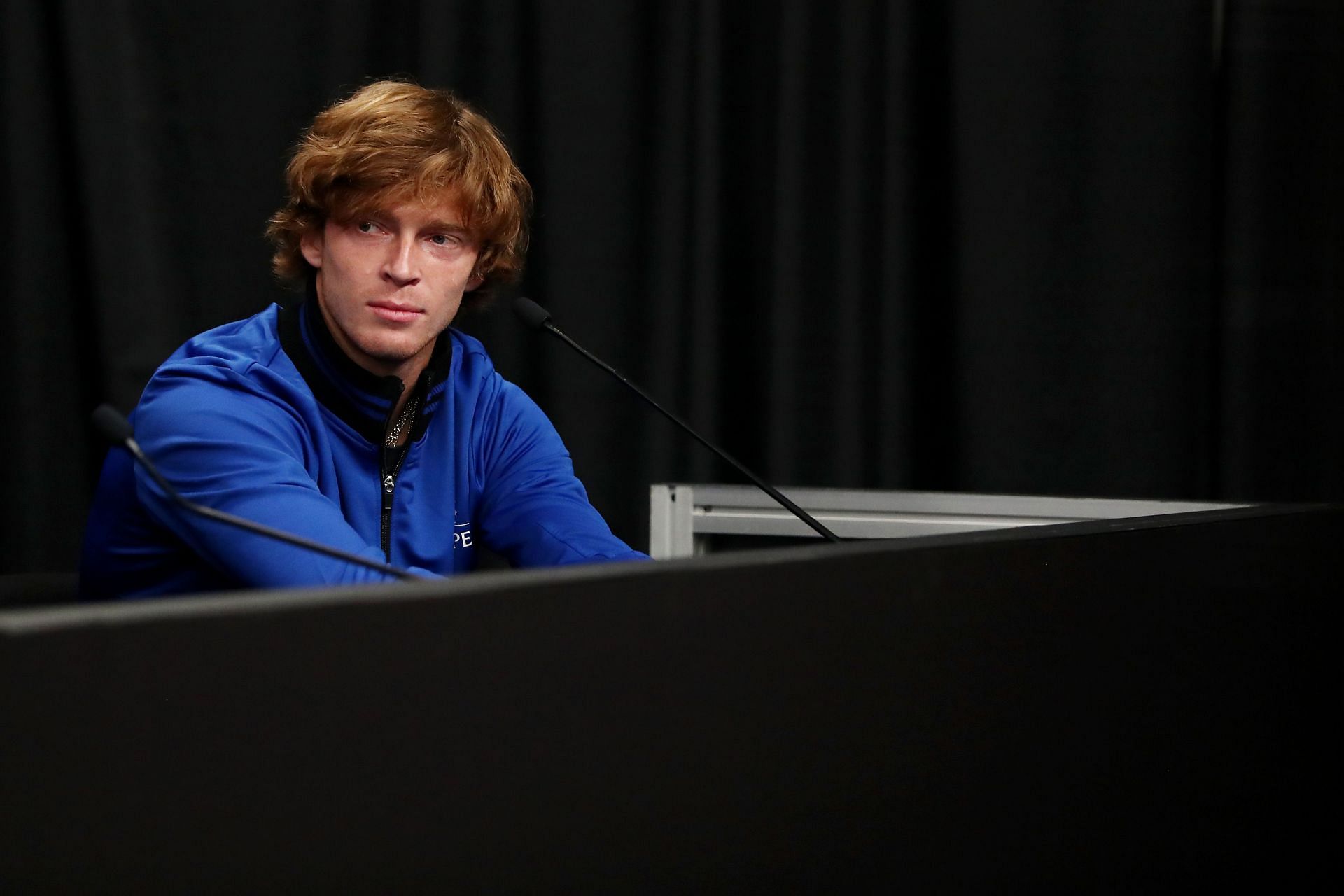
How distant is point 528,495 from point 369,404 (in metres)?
0.26

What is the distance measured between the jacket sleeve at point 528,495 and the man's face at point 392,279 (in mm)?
156

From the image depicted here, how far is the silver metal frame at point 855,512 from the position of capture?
165 centimetres

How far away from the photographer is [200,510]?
74cm

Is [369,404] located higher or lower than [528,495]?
higher

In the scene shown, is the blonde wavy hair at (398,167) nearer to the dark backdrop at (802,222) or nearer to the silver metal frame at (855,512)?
the silver metal frame at (855,512)

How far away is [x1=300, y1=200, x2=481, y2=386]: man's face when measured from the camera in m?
1.41

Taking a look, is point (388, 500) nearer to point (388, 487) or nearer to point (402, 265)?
point (388, 487)

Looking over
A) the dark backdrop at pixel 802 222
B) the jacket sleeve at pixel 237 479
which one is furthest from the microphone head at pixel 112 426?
the dark backdrop at pixel 802 222

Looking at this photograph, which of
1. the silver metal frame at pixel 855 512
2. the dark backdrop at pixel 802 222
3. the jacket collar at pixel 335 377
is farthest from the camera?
the dark backdrop at pixel 802 222

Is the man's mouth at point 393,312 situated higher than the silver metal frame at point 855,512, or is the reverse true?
the man's mouth at point 393,312

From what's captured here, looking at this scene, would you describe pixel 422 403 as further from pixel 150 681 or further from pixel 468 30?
pixel 468 30

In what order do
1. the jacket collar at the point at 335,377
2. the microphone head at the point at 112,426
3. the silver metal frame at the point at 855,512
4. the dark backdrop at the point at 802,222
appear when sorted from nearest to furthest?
the microphone head at the point at 112,426 < the jacket collar at the point at 335,377 < the silver metal frame at the point at 855,512 < the dark backdrop at the point at 802,222

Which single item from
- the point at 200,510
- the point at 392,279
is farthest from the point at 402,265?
the point at 200,510

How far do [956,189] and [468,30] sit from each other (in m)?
0.96
